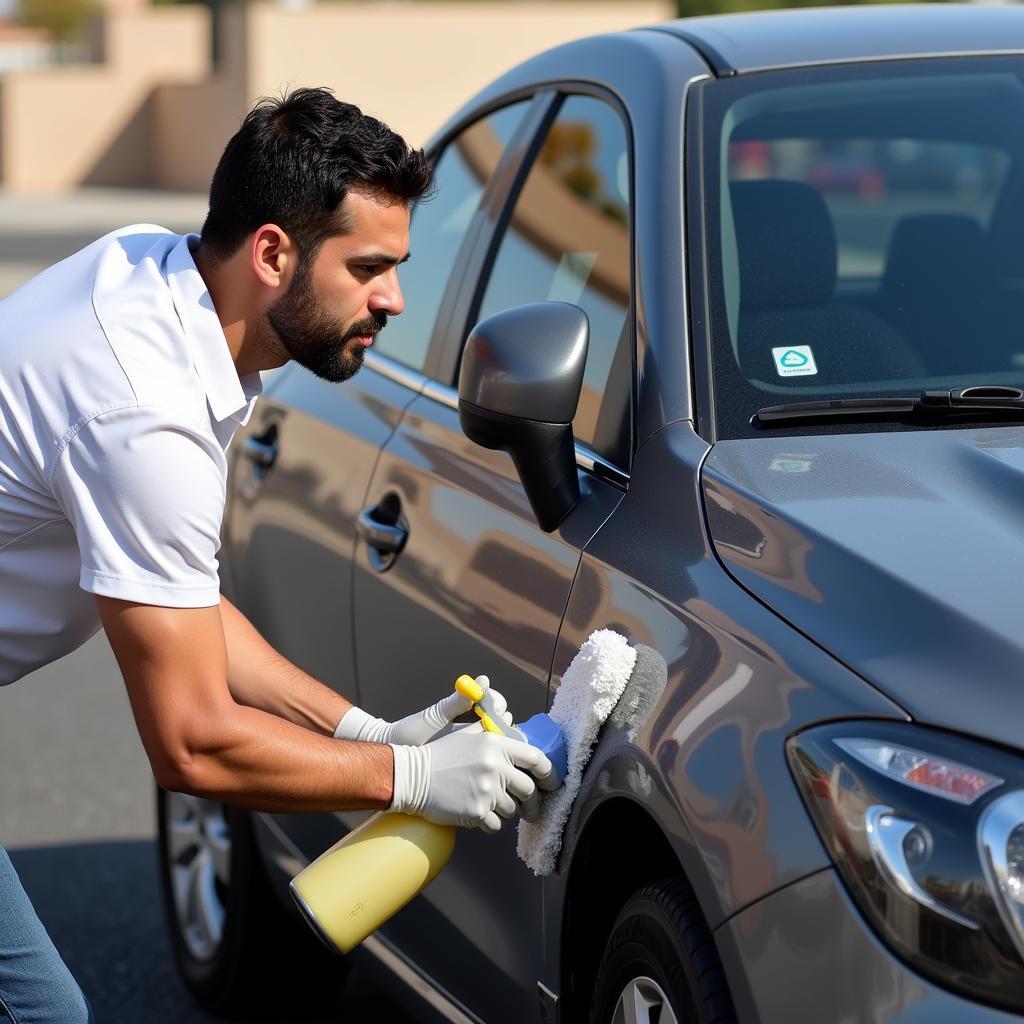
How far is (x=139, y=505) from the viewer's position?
2410 mm

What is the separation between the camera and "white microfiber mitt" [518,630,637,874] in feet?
7.89

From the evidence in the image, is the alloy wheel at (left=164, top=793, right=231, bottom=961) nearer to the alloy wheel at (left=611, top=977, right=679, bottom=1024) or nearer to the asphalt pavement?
the asphalt pavement

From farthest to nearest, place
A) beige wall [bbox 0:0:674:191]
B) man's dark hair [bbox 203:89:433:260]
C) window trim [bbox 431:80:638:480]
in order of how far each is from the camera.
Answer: beige wall [bbox 0:0:674:191] → window trim [bbox 431:80:638:480] → man's dark hair [bbox 203:89:433:260]

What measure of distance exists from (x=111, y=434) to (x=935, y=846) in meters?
1.13

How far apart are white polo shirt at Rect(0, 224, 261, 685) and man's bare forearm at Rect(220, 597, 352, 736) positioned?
423 mm

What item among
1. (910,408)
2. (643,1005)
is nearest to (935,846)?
(643,1005)

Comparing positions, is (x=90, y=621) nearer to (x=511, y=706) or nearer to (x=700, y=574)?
(x=511, y=706)

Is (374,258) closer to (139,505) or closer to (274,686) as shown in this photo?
(139,505)

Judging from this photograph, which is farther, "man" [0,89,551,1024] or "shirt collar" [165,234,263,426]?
"shirt collar" [165,234,263,426]

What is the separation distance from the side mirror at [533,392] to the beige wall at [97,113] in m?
37.6

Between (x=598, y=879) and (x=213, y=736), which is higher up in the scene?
(x=213, y=736)

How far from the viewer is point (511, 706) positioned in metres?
2.79

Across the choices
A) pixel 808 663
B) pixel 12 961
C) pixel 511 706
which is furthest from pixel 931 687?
pixel 12 961

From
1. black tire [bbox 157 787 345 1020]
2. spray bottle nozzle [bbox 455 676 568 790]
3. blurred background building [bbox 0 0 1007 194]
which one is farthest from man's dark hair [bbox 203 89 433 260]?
blurred background building [bbox 0 0 1007 194]
